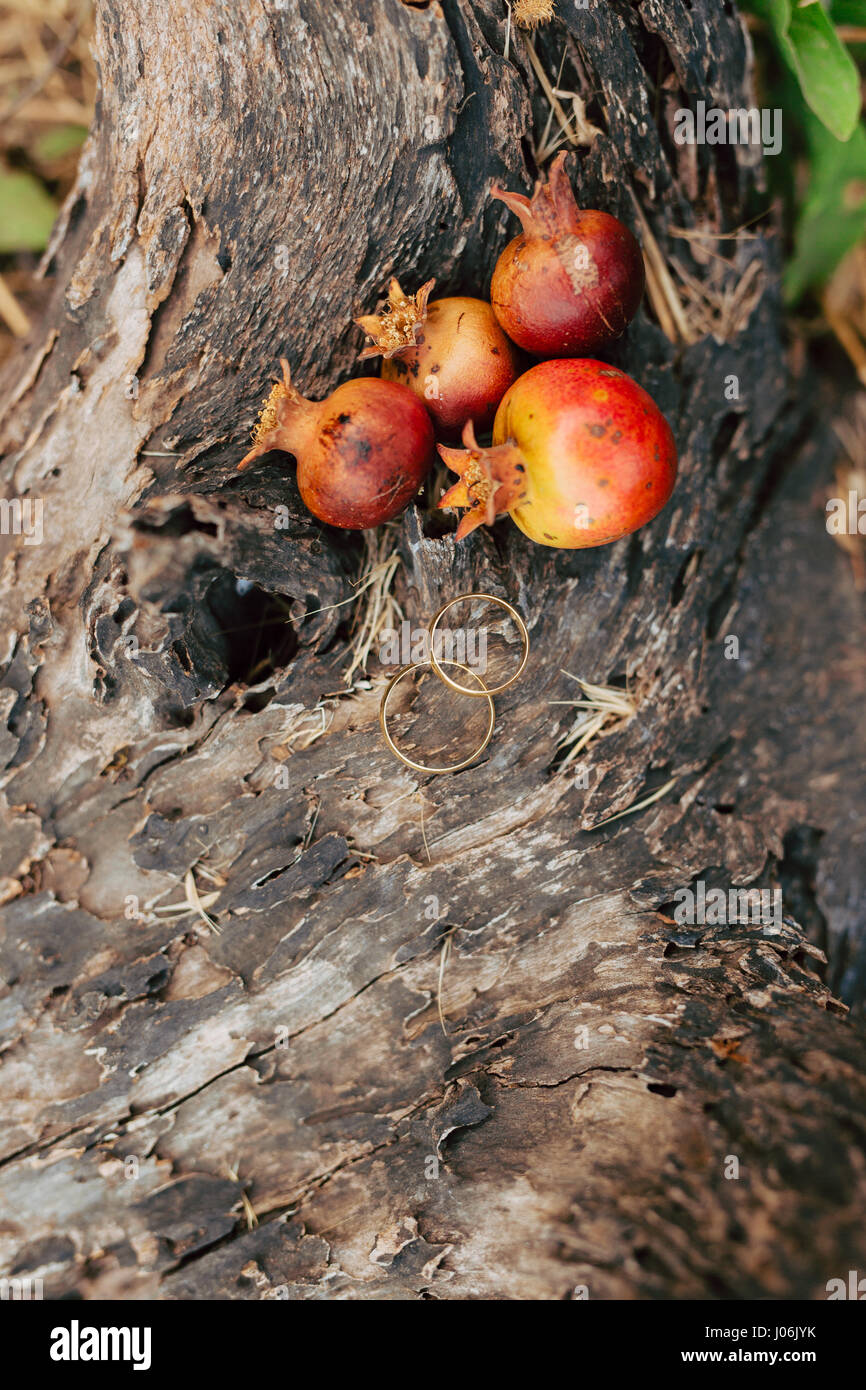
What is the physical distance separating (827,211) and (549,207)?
1.63 m

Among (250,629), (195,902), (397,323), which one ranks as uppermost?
(397,323)

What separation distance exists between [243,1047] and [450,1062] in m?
0.64

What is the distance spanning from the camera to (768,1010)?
2.23 m

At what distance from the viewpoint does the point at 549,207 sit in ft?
7.16

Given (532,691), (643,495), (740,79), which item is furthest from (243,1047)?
(740,79)

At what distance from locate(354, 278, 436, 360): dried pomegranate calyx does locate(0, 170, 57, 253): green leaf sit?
8.23 feet

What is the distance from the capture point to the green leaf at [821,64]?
2459mm

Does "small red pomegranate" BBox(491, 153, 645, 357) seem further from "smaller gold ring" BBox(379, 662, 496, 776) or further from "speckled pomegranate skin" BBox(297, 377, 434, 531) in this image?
"smaller gold ring" BBox(379, 662, 496, 776)

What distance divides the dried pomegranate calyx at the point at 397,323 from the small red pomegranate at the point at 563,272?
9.1 inches

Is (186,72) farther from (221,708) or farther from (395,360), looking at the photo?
(221,708)

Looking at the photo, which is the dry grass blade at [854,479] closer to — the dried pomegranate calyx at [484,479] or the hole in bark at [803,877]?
the hole in bark at [803,877]

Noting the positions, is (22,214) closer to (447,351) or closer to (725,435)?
(447,351)

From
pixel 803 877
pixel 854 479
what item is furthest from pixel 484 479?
pixel 854 479

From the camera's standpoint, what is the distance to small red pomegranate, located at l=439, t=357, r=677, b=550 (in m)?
2.06
